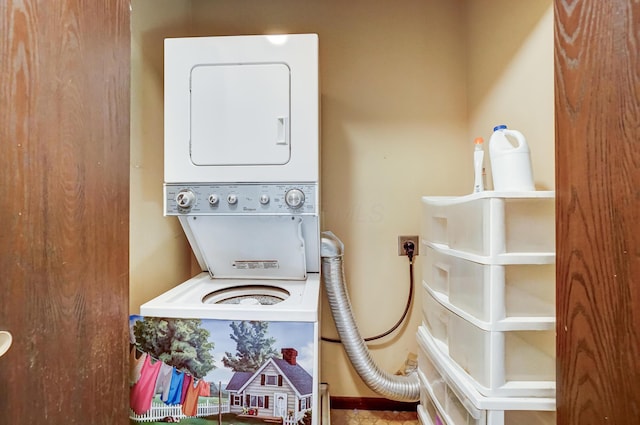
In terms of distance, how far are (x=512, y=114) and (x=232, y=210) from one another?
4.37 ft

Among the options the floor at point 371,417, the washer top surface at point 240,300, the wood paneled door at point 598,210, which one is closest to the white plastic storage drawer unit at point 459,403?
the wood paneled door at point 598,210

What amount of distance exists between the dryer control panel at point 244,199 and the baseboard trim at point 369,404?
1.26 metres

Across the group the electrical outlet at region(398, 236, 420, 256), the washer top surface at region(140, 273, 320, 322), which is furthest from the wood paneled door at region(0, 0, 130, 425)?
the electrical outlet at region(398, 236, 420, 256)

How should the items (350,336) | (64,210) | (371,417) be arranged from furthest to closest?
(371,417), (350,336), (64,210)

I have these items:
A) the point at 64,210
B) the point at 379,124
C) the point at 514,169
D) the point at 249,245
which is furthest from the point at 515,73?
the point at 64,210

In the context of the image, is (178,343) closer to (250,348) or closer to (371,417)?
(250,348)

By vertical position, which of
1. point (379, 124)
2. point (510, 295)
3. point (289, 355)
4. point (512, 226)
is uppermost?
point (379, 124)

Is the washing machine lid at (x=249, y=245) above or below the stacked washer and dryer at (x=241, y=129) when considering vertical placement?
below

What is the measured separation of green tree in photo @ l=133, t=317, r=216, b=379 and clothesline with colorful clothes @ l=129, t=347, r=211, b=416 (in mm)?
22

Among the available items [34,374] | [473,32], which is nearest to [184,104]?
[34,374]

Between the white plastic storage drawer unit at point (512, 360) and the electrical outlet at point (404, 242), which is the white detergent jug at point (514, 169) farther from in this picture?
the electrical outlet at point (404, 242)

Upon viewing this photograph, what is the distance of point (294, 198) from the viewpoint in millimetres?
1267

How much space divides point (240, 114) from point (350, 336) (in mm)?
1242

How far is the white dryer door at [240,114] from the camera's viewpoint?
1.27m
